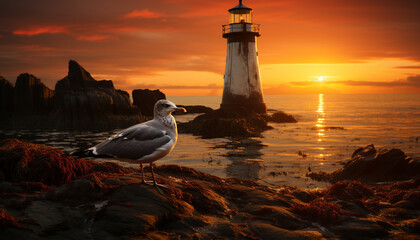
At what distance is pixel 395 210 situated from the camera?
8.53 metres

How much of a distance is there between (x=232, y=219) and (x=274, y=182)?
27.0 ft

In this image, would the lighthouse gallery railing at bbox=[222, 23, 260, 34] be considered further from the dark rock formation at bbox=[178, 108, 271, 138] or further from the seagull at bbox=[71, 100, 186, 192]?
the seagull at bbox=[71, 100, 186, 192]

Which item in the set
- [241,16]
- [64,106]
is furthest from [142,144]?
[64,106]

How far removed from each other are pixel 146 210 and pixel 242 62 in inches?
1426

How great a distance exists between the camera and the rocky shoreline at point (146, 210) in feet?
17.0

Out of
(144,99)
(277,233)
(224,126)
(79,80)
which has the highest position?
(79,80)

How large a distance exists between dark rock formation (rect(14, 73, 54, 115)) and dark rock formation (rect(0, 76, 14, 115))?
2.44 feet

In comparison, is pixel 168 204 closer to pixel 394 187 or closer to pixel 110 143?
pixel 110 143

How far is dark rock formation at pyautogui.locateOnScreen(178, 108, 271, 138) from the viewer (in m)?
31.0

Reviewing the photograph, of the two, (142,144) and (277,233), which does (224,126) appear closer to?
(142,144)

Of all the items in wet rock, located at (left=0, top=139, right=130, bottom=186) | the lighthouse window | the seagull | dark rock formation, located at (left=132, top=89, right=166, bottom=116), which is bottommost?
wet rock, located at (left=0, top=139, right=130, bottom=186)

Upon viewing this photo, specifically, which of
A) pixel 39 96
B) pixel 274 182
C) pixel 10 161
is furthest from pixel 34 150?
pixel 39 96

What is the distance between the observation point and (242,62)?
40.7 metres

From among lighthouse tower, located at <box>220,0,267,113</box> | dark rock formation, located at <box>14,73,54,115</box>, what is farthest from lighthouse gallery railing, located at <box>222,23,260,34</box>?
dark rock formation, located at <box>14,73,54,115</box>
